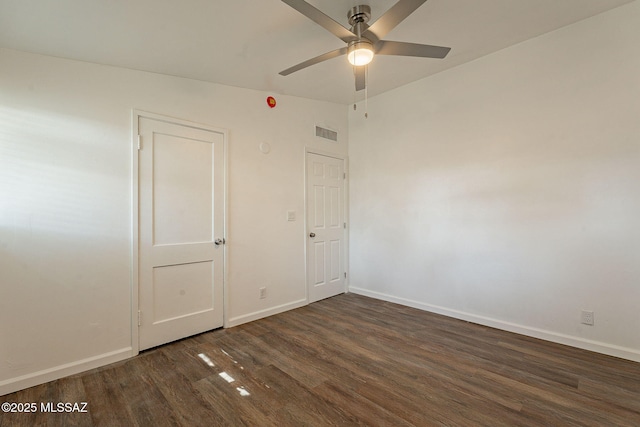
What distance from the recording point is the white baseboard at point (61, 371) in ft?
6.77

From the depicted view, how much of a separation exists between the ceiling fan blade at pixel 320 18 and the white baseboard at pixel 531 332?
3098 millimetres

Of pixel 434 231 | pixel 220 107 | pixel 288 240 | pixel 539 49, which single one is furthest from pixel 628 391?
pixel 220 107

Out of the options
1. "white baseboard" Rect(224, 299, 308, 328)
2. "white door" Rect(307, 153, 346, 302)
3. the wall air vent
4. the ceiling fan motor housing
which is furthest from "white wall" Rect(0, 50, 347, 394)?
the ceiling fan motor housing

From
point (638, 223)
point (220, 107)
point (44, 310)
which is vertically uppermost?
point (220, 107)

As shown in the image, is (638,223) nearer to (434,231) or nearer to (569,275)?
(569,275)

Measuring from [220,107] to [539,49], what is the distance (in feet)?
10.8

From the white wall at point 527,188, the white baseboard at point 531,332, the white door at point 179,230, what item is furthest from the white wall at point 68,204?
the white baseboard at point 531,332

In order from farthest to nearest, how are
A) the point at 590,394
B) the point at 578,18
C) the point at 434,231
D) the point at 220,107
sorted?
1. the point at 434,231
2. the point at 220,107
3. the point at 578,18
4. the point at 590,394

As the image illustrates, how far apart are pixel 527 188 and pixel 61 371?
4475 millimetres

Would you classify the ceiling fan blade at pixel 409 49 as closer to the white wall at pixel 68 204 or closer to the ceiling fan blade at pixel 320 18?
the ceiling fan blade at pixel 320 18

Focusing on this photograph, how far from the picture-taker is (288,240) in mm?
3717

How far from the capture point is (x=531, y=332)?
281cm

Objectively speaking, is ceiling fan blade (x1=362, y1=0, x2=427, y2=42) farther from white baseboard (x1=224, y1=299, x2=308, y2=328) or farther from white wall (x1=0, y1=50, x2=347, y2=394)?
white baseboard (x1=224, y1=299, x2=308, y2=328)

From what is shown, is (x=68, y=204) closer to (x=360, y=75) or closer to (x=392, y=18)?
(x=360, y=75)
